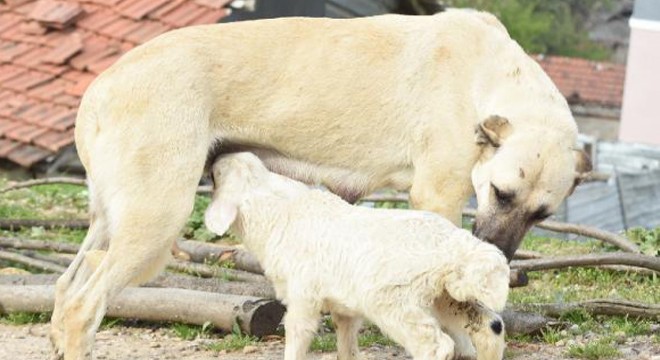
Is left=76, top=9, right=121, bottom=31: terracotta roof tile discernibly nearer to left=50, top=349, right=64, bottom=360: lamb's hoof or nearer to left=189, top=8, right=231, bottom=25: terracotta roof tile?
left=189, top=8, right=231, bottom=25: terracotta roof tile

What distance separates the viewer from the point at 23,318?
26.7 ft

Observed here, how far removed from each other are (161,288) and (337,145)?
1290 mm

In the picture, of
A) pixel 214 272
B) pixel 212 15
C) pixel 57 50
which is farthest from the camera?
pixel 57 50

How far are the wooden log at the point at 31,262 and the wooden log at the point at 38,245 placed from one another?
17cm

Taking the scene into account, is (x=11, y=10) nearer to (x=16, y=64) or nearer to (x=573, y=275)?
(x=16, y=64)

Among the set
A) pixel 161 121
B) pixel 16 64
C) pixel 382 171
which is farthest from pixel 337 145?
pixel 16 64

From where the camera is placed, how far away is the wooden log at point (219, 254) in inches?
352

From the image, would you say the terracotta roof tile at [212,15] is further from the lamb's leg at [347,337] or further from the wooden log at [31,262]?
the lamb's leg at [347,337]

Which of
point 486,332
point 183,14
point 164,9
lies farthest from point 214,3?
point 486,332

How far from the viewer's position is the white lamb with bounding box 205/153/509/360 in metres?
6.02

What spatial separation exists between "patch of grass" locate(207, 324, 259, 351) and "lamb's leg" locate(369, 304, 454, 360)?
1.54m

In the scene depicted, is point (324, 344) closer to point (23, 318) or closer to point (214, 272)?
point (214, 272)

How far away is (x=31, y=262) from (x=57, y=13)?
6.17 metres

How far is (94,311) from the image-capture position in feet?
22.7
